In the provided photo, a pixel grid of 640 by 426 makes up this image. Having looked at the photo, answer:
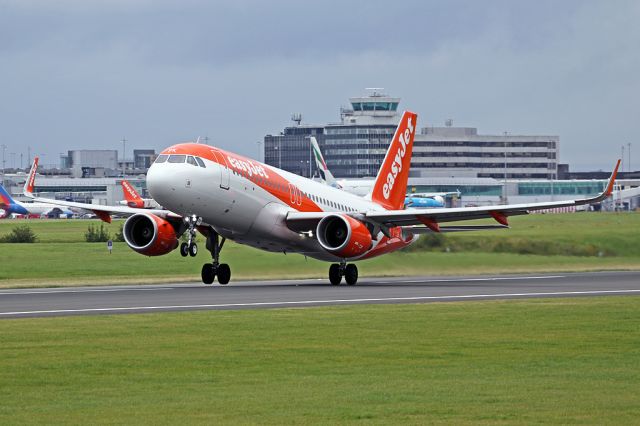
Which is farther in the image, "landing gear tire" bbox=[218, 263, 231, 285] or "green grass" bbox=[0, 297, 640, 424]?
"landing gear tire" bbox=[218, 263, 231, 285]

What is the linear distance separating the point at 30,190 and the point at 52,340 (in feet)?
90.5

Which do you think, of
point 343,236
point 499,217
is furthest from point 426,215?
point 343,236

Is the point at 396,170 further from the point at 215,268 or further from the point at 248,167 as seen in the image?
the point at 215,268

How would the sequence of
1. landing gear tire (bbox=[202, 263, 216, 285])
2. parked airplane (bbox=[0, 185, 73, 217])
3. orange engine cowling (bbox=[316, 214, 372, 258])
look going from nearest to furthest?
1. orange engine cowling (bbox=[316, 214, 372, 258])
2. landing gear tire (bbox=[202, 263, 216, 285])
3. parked airplane (bbox=[0, 185, 73, 217])

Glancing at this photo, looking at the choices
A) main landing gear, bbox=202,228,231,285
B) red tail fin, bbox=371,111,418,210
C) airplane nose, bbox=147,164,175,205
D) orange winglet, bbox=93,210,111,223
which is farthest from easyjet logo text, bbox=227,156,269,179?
red tail fin, bbox=371,111,418,210

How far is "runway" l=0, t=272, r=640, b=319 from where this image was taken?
112 ft

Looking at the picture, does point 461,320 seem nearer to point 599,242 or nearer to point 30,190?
point 30,190

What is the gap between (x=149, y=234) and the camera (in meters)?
45.4

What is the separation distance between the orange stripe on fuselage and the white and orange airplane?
34 mm

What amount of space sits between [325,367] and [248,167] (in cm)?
2434

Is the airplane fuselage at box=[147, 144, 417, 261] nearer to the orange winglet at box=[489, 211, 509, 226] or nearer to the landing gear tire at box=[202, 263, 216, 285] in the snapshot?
the landing gear tire at box=[202, 263, 216, 285]

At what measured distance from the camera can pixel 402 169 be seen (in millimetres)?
54156

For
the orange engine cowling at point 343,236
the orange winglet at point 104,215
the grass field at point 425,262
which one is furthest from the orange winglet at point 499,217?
the orange winglet at point 104,215

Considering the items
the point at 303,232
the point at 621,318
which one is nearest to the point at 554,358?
the point at 621,318
